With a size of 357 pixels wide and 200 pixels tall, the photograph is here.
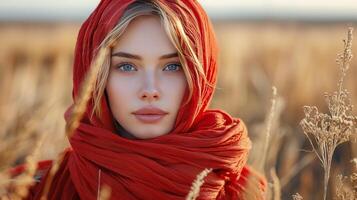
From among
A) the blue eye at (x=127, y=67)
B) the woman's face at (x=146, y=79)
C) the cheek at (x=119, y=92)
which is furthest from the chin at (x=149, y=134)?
the blue eye at (x=127, y=67)

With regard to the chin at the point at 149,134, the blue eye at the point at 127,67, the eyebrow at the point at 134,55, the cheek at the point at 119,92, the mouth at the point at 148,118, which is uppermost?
the eyebrow at the point at 134,55

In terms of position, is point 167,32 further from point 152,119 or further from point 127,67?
→ point 152,119

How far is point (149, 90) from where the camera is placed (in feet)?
9.11

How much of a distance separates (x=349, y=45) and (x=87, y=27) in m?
1.14

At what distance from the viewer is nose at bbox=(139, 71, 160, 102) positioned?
109 inches

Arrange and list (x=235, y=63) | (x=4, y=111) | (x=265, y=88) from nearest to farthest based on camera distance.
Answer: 1. (x=4, y=111)
2. (x=265, y=88)
3. (x=235, y=63)

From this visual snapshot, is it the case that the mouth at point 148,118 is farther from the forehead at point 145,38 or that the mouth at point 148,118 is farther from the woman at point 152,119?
the forehead at point 145,38

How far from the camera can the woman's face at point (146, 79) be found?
9.23 feet

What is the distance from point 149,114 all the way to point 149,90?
11cm

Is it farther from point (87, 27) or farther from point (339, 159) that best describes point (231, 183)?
point (339, 159)

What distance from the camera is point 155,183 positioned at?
2.76 meters

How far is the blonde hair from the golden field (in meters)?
0.24

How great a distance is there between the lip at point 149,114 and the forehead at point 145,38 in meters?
0.21

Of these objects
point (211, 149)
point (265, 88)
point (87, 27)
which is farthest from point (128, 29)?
point (265, 88)
